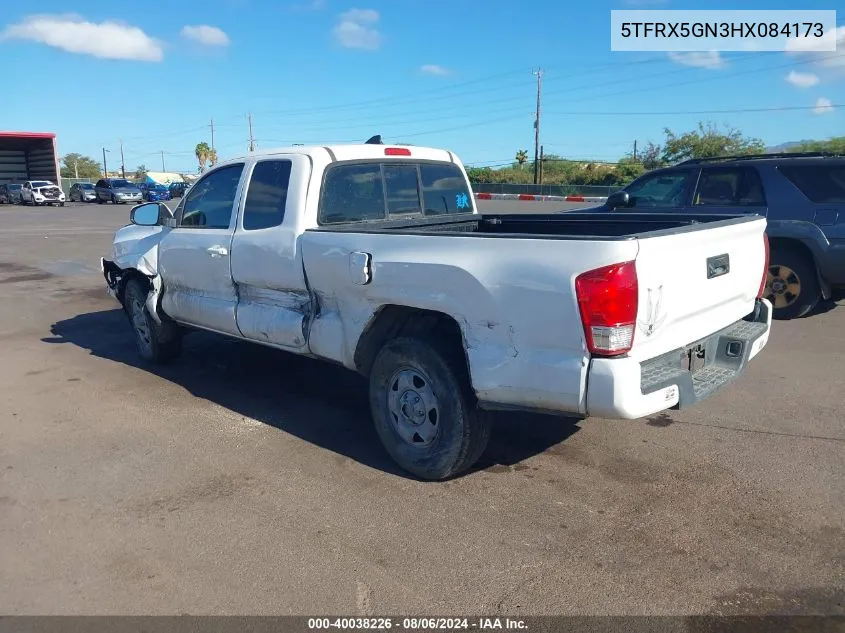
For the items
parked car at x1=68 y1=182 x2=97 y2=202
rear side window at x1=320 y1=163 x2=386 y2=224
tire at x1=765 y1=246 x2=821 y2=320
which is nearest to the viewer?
rear side window at x1=320 y1=163 x2=386 y2=224

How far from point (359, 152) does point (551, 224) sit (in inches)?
63.5

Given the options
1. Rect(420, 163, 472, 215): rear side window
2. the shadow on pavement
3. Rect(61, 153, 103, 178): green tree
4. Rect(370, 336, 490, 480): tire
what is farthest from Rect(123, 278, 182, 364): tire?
Rect(61, 153, 103, 178): green tree

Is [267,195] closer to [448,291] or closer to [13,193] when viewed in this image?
[448,291]

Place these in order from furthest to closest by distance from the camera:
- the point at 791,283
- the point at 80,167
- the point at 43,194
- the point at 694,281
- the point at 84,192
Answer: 1. the point at 80,167
2. the point at 84,192
3. the point at 43,194
4. the point at 791,283
5. the point at 694,281

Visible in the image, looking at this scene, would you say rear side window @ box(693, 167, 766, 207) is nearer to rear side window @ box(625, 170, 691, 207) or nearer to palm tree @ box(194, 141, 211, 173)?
rear side window @ box(625, 170, 691, 207)

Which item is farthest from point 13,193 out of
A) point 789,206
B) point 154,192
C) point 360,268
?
point 360,268

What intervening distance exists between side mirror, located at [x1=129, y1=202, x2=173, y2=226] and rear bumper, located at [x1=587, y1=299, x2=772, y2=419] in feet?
14.2

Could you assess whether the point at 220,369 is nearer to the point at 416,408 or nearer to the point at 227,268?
the point at 227,268

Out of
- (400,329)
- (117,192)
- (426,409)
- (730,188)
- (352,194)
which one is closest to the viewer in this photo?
(426,409)

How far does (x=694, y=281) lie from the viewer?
3.63 meters

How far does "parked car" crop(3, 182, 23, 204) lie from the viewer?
45562mm

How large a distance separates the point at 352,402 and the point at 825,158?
6.00 m

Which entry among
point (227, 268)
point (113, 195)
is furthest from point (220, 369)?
point (113, 195)

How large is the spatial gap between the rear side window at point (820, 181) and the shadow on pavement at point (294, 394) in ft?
15.2
